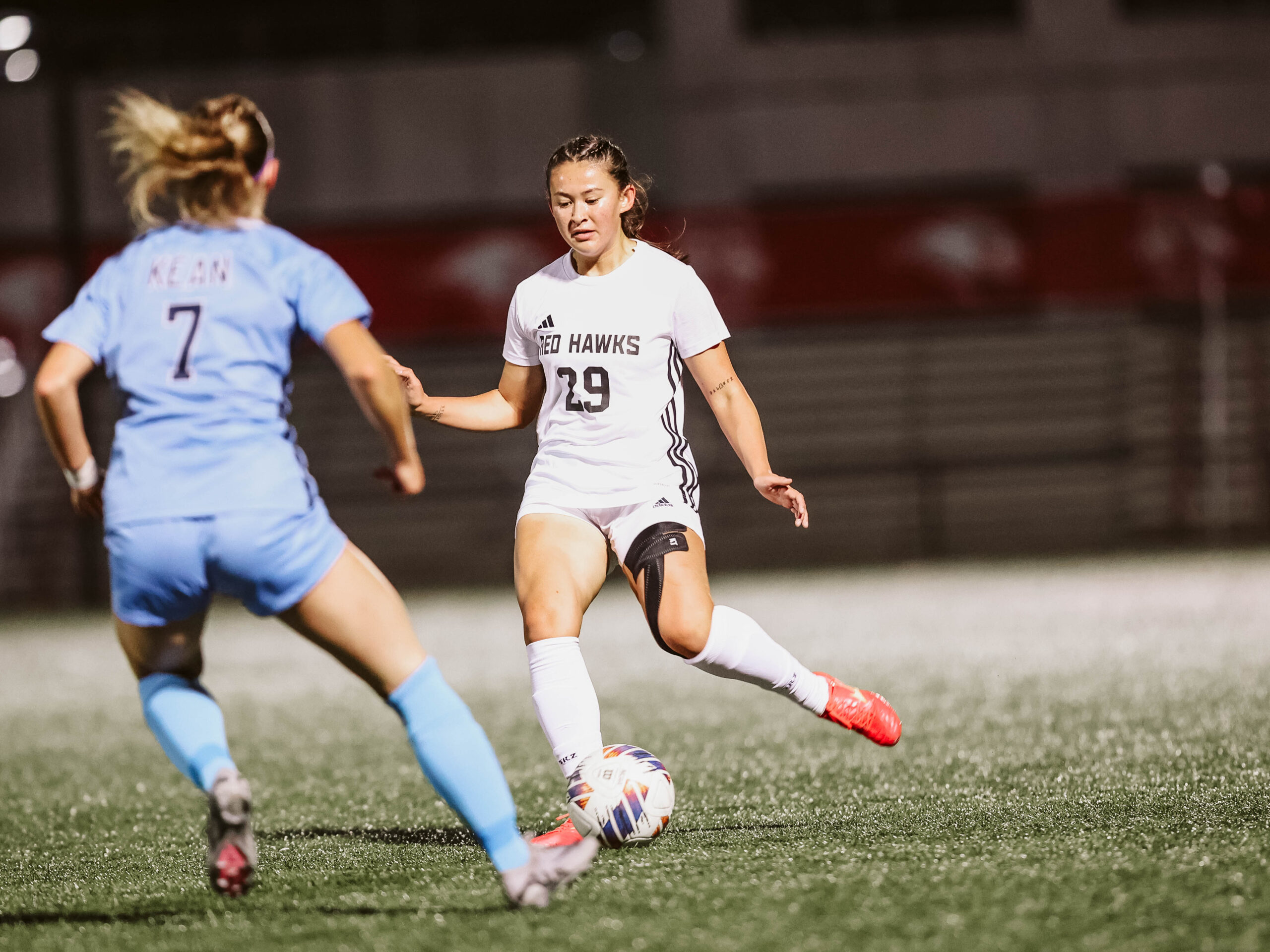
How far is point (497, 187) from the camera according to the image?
56.7 ft

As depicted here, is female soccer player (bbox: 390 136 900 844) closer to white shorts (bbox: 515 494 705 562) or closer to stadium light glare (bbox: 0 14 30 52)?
white shorts (bbox: 515 494 705 562)

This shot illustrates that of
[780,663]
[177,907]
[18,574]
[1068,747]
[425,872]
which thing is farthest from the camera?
[18,574]

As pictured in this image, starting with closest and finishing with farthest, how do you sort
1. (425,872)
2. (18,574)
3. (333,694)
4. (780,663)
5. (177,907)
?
1. (177,907)
2. (425,872)
3. (780,663)
4. (333,694)
5. (18,574)

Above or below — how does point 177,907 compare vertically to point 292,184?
below

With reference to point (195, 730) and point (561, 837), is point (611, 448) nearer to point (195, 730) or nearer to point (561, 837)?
point (561, 837)

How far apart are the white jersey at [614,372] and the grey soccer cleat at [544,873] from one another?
45.0 inches

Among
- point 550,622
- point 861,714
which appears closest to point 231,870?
point 550,622

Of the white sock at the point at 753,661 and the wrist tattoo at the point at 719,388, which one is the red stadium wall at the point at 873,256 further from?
the white sock at the point at 753,661

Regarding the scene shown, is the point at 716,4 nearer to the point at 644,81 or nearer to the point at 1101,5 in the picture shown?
the point at 644,81

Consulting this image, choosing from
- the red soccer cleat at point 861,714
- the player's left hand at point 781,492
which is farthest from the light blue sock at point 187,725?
the red soccer cleat at point 861,714

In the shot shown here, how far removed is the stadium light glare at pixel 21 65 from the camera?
55.8ft

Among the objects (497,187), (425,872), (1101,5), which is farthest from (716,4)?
(425,872)

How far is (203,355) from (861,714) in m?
2.25

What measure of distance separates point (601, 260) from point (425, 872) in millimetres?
1744
